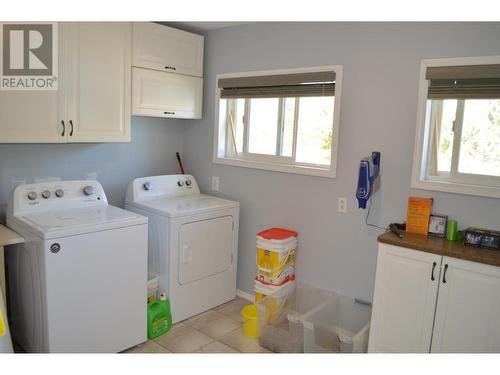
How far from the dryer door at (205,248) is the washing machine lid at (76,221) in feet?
1.65

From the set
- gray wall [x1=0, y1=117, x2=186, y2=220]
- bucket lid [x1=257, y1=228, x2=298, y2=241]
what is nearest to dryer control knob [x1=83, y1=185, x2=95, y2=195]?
gray wall [x1=0, y1=117, x2=186, y2=220]

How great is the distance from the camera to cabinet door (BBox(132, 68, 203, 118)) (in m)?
3.17

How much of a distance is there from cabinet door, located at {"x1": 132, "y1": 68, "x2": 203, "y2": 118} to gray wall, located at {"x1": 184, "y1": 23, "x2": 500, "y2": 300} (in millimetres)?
196

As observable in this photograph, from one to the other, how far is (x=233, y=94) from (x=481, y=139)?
1931mm

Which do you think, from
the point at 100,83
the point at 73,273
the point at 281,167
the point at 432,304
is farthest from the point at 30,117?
the point at 432,304

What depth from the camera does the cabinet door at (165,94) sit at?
3174 millimetres

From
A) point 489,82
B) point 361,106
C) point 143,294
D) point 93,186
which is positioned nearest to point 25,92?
point 93,186

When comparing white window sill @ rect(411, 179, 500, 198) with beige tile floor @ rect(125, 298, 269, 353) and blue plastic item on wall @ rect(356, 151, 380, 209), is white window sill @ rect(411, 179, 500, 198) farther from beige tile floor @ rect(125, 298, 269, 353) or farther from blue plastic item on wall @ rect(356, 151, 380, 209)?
beige tile floor @ rect(125, 298, 269, 353)

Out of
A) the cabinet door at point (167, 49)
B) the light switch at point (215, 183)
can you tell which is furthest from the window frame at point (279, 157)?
the cabinet door at point (167, 49)

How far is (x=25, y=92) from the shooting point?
2580 mm

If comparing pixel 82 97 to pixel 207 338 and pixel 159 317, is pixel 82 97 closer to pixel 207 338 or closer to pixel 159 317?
pixel 159 317

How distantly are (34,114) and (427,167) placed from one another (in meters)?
2.56

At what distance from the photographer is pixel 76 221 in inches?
99.3

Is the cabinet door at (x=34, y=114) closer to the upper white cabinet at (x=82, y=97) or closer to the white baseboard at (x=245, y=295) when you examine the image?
the upper white cabinet at (x=82, y=97)
